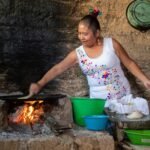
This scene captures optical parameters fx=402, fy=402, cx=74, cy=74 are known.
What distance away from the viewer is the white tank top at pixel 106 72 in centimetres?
405

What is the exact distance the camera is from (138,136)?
11.7ft

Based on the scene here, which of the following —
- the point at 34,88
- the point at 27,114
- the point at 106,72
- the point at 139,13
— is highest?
the point at 139,13

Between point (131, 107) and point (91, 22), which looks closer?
point (131, 107)

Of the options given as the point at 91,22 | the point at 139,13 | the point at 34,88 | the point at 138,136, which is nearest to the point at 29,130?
the point at 34,88

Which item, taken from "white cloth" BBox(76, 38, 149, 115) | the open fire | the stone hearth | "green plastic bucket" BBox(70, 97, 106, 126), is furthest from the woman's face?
the stone hearth

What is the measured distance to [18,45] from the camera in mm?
4523

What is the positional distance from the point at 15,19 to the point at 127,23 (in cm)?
129

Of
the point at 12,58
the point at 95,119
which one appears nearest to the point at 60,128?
the point at 95,119

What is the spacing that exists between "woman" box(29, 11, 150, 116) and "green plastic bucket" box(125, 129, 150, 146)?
57cm

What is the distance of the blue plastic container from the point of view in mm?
3527

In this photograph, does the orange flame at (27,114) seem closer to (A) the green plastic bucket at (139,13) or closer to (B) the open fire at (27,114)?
(B) the open fire at (27,114)

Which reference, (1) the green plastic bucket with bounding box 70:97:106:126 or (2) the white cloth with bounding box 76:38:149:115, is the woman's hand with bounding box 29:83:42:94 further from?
(2) the white cloth with bounding box 76:38:149:115

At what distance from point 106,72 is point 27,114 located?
0.93 metres

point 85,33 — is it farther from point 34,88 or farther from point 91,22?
point 34,88
